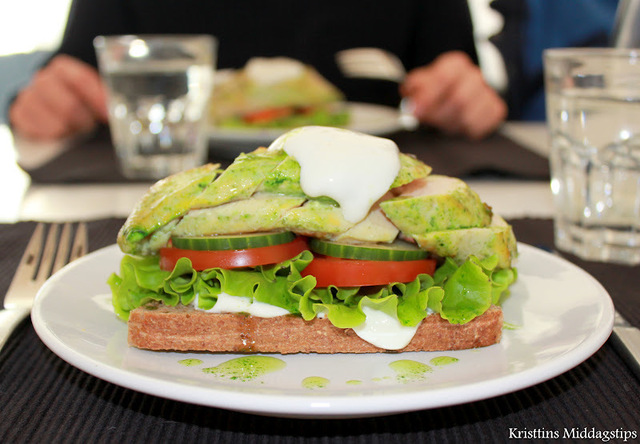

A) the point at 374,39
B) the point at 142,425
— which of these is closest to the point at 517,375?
the point at 142,425

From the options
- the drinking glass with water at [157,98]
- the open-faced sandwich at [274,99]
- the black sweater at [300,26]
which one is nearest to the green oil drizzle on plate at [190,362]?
the drinking glass with water at [157,98]

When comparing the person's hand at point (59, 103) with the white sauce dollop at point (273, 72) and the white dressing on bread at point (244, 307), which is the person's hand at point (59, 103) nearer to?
the white sauce dollop at point (273, 72)

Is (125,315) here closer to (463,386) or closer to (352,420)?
(352,420)

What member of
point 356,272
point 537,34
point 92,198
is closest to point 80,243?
point 92,198

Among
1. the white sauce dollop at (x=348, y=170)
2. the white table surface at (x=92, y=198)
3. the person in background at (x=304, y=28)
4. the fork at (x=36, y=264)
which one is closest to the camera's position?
the white sauce dollop at (x=348, y=170)

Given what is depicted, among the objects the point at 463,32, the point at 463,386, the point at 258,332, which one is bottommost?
the point at 463,32

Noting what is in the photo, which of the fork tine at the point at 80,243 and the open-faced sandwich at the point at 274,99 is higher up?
the fork tine at the point at 80,243


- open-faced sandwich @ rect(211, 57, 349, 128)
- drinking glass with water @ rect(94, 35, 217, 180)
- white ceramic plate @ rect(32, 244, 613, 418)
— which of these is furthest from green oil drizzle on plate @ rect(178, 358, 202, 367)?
open-faced sandwich @ rect(211, 57, 349, 128)
